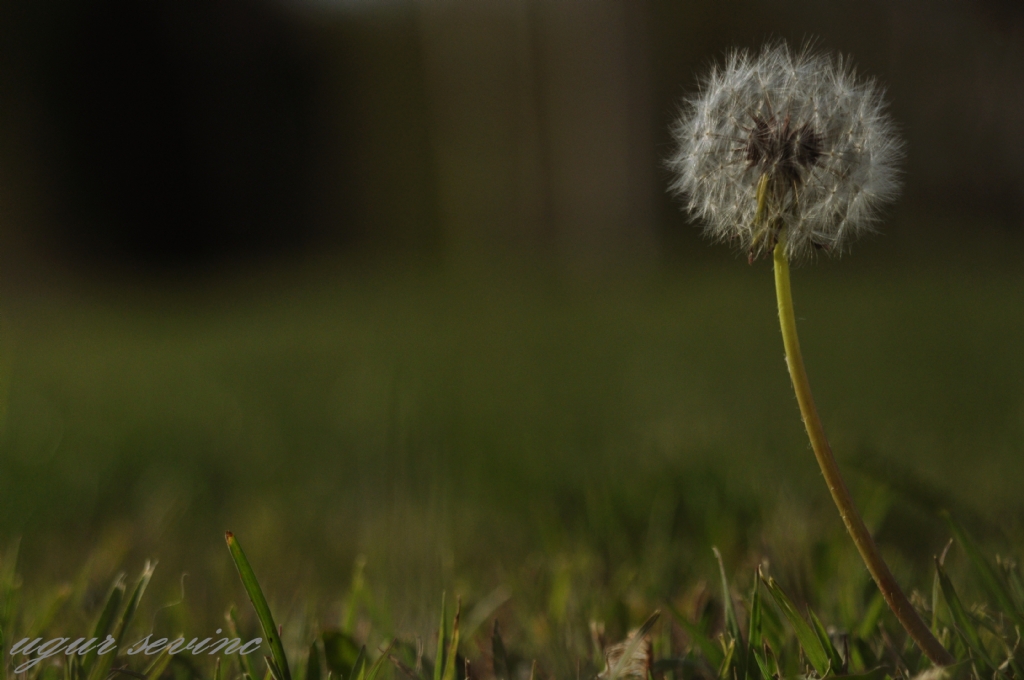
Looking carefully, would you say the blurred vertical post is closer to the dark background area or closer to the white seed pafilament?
the dark background area

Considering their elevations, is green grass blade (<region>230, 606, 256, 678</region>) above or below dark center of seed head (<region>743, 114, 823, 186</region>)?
below

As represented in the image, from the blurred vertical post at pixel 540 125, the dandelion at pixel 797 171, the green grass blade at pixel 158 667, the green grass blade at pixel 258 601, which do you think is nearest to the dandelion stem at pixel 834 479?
the dandelion at pixel 797 171

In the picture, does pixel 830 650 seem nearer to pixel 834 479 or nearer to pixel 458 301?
pixel 834 479

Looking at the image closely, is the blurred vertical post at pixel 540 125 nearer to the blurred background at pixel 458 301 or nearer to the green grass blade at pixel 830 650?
the blurred background at pixel 458 301

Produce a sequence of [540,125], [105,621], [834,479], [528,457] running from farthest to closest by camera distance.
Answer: [540,125] < [528,457] < [105,621] < [834,479]

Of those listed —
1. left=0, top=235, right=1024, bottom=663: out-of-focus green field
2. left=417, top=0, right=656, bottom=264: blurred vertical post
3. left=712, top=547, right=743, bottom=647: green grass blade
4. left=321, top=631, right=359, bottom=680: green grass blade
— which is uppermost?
left=417, top=0, right=656, bottom=264: blurred vertical post

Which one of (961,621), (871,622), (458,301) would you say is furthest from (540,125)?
(961,621)

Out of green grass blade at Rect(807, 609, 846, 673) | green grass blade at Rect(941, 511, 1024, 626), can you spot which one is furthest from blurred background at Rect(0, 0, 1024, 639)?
green grass blade at Rect(807, 609, 846, 673)
